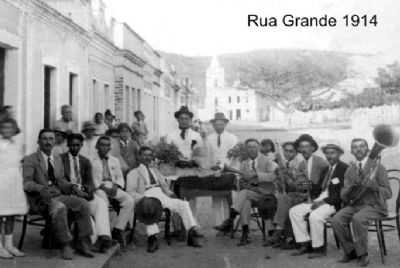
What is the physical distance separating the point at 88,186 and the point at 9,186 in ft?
3.08

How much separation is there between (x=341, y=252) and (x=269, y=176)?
1.27 m

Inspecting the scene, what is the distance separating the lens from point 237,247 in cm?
690

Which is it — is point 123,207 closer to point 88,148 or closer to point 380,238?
point 88,148

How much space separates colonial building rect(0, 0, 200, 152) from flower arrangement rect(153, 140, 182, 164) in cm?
338

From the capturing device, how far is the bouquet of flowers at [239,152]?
7305mm

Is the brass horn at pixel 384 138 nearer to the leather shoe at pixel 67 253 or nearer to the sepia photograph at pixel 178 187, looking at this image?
the sepia photograph at pixel 178 187

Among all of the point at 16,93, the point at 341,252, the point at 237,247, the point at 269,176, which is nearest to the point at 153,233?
the point at 237,247

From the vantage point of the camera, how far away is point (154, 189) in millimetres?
7066

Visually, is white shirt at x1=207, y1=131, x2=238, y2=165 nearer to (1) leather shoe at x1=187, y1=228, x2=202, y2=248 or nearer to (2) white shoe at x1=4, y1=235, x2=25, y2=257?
(1) leather shoe at x1=187, y1=228, x2=202, y2=248

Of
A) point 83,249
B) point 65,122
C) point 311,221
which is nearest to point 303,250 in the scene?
point 311,221

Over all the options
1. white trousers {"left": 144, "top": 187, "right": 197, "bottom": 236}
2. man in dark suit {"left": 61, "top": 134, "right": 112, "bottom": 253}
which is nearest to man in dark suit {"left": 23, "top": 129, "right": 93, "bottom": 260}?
man in dark suit {"left": 61, "top": 134, "right": 112, "bottom": 253}

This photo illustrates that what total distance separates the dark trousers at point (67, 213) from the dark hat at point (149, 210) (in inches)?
26.8

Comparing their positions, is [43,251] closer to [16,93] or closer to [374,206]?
[374,206]

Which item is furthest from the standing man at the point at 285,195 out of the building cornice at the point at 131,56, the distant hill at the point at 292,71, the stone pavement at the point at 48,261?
the distant hill at the point at 292,71
